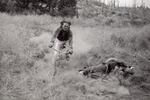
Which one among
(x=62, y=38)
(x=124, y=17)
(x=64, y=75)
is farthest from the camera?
(x=124, y=17)

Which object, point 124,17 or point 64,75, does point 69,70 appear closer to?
point 64,75

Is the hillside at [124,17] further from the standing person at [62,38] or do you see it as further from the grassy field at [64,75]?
the standing person at [62,38]

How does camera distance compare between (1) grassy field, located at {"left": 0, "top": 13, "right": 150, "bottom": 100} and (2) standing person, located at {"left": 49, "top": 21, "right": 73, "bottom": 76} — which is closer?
(1) grassy field, located at {"left": 0, "top": 13, "right": 150, "bottom": 100}

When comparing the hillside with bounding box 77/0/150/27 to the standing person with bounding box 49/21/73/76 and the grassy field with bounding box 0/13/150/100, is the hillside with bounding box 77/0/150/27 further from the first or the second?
the standing person with bounding box 49/21/73/76

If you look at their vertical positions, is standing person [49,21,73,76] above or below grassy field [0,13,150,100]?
above

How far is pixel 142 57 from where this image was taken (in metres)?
8.37

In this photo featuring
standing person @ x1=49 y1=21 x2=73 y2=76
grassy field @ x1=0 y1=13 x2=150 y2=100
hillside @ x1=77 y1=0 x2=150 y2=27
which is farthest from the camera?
hillside @ x1=77 y1=0 x2=150 y2=27

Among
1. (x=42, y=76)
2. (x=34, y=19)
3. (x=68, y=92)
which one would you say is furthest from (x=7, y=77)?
(x=34, y=19)

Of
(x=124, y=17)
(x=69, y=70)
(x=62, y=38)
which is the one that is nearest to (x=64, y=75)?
(x=69, y=70)

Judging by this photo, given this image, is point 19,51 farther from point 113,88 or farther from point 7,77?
point 113,88

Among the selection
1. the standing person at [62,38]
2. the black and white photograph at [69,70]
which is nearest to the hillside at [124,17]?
the black and white photograph at [69,70]

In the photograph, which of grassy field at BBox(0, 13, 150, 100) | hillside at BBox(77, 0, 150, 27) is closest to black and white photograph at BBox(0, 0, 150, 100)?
grassy field at BBox(0, 13, 150, 100)

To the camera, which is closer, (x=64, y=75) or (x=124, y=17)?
(x=64, y=75)

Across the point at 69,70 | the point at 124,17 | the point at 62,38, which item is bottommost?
the point at 69,70
